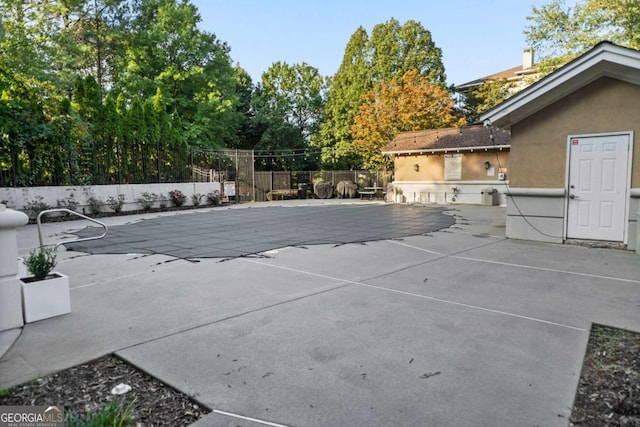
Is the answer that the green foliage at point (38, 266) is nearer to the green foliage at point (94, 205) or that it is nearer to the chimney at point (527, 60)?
the green foliage at point (94, 205)

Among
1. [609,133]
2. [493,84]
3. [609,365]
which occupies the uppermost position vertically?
[493,84]

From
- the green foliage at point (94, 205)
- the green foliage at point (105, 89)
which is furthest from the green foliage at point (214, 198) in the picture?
the green foliage at point (94, 205)

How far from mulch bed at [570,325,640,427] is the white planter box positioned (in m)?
3.97

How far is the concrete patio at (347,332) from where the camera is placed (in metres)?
2.14

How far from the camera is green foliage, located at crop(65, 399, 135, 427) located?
1.87m

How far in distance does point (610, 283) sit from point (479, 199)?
12.5 metres

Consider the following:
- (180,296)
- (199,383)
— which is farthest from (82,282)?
(199,383)

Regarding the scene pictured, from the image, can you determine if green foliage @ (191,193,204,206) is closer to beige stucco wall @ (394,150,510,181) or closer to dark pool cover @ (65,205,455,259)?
dark pool cover @ (65,205,455,259)

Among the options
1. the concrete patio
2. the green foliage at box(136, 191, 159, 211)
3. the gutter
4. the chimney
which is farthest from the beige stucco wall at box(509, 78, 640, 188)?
the chimney

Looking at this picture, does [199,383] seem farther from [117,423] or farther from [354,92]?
[354,92]

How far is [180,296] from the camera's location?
4086 mm

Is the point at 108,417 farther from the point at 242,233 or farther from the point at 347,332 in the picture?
the point at 242,233

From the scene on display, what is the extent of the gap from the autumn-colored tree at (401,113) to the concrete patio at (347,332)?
17.9 m

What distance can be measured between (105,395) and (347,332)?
5.59 ft
